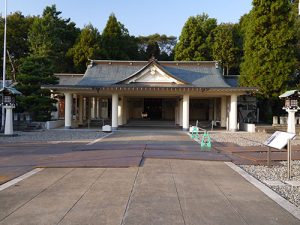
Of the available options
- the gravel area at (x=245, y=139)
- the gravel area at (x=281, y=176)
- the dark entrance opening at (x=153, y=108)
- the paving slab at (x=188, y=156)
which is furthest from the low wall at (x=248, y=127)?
the gravel area at (x=281, y=176)

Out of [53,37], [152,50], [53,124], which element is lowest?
[53,124]

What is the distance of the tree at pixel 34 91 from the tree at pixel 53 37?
52.0 feet

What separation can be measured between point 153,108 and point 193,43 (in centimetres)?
1238

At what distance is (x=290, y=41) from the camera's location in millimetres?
26688

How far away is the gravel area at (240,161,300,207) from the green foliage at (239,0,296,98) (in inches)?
670

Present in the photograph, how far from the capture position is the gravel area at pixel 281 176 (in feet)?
20.7

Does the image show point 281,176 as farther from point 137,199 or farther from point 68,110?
point 68,110

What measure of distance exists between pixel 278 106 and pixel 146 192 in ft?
85.5

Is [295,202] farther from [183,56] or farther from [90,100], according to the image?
[183,56]

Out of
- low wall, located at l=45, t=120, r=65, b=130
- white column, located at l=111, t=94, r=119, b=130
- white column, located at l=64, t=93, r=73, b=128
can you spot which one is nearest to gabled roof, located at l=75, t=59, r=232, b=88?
white column, located at l=64, t=93, r=73, b=128

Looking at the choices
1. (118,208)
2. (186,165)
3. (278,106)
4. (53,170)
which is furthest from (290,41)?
(118,208)

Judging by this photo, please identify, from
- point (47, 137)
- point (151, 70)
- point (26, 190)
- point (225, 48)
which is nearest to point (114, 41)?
point (225, 48)

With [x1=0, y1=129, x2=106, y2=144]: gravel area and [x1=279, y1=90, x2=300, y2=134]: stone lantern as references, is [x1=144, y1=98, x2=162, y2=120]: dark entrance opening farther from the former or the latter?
[x1=279, y1=90, x2=300, y2=134]: stone lantern

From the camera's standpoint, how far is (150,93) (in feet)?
85.6
